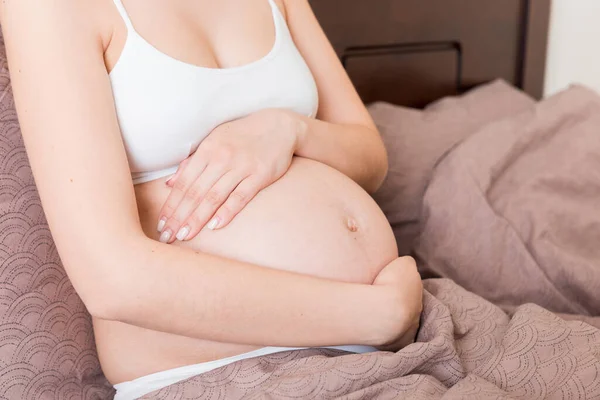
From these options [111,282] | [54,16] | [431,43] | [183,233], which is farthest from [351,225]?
[431,43]

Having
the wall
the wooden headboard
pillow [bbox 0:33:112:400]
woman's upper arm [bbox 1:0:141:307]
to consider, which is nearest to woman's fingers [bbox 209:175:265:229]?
woman's upper arm [bbox 1:0:141:307]

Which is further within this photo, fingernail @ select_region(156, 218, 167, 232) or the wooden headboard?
the wooden headboard

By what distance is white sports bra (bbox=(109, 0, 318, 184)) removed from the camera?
0.89m

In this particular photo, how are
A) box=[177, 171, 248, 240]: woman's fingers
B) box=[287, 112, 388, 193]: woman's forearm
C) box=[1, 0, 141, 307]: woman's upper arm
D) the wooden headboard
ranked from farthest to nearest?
the wooden headboard
box=[287, 112, 388, 193]: woman's forearm
box=[177, 171, 248, 240]: woman's fingers
box=[1, 0, 141, 307]: woman's upper arm

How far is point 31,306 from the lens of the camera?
3.02ft

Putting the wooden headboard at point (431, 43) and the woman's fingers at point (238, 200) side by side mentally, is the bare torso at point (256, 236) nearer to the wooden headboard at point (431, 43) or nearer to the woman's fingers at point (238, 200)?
the woman's fingers at point (238, 200)

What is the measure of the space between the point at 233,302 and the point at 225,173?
198 millimetres

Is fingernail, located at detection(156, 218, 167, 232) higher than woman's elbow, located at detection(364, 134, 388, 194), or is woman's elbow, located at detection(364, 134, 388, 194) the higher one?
fingernail, located at detection(156, 218, 167, 232)

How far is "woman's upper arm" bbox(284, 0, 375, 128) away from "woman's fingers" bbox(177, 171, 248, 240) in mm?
337

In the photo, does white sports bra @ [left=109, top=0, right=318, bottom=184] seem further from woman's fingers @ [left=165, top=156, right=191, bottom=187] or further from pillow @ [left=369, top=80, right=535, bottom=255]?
pillow @ [left=369, top=80, right=535, bottom=255]

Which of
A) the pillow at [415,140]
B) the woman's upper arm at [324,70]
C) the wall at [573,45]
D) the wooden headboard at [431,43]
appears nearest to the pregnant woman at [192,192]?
the woman's upper arm at [324,70]

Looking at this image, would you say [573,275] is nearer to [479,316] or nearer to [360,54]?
[479,316]

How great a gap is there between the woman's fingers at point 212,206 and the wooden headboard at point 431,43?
884 mm

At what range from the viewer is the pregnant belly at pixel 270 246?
35.8 inches
